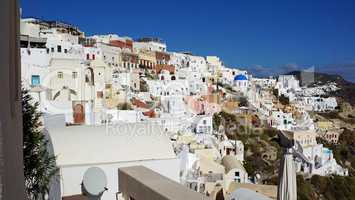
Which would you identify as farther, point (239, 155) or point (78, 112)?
point (239, 155)

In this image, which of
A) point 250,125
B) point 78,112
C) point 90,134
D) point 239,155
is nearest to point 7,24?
point 90,134

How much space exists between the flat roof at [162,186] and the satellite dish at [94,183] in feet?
0.91

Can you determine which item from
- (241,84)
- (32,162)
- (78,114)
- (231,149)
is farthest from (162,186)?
(241,84)

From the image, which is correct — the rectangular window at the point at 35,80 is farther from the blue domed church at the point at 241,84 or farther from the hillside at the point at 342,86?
the hillside at the point at 342,86

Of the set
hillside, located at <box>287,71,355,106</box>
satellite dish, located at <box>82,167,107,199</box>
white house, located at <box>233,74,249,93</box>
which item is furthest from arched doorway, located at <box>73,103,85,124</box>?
hillside, located at <box>287,71,355,106</box>

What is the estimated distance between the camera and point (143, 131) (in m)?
5.70

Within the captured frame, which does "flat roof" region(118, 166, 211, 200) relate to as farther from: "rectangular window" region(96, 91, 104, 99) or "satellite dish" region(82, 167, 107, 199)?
"rectangular window" region(96, 91, 104, 99)

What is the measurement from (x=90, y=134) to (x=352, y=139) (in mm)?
41362

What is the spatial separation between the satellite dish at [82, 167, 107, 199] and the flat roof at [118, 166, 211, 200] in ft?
0.91

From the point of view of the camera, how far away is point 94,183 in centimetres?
217

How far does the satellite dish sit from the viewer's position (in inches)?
85.0

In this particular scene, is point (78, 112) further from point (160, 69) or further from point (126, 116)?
point (160, 69)

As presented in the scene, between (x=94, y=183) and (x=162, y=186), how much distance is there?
0.41m

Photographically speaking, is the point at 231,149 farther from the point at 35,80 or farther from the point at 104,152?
the point at 104,152
